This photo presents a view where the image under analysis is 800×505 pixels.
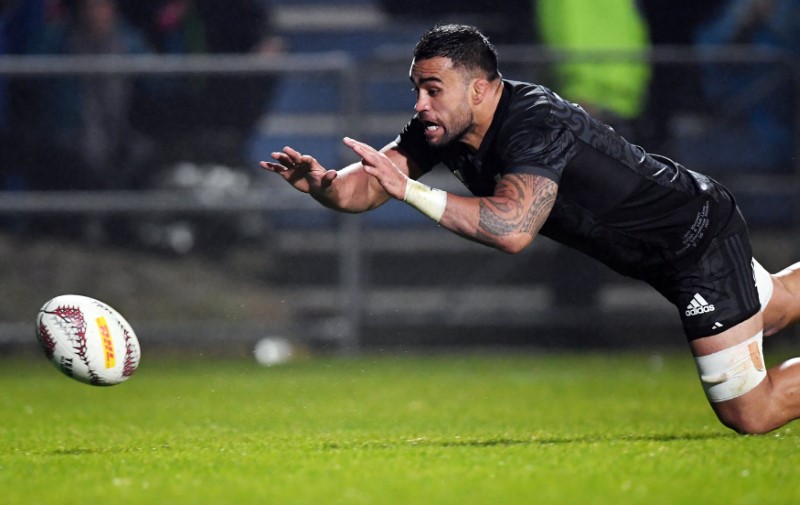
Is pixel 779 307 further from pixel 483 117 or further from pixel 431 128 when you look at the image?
pixel 431 128

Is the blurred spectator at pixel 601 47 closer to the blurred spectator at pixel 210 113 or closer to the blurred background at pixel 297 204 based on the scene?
the blurred background at pixel 297 204

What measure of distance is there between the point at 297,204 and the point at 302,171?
545 cm

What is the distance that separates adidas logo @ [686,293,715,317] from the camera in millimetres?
6973

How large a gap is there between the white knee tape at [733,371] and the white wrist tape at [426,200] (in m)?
1.68

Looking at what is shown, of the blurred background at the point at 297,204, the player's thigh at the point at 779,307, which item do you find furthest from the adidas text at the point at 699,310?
the blurred background at the point at 297,204

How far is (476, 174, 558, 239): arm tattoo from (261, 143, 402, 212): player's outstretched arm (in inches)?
34.0

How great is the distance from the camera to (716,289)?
23.0 ft

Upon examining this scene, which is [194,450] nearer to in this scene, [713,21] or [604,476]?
[604,476]

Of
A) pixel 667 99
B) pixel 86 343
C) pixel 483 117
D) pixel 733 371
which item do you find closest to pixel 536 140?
pixel 483 117

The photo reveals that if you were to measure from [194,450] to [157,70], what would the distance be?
6653 millimetres

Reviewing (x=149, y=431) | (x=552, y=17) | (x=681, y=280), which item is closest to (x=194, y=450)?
(x=149, y=431)

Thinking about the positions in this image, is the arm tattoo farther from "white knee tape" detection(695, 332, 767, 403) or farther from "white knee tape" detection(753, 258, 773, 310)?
"white knee tape" detection(753, 258, 773, 310)

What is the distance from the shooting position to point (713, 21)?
45.3 feet

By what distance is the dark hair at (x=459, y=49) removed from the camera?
668 cm
